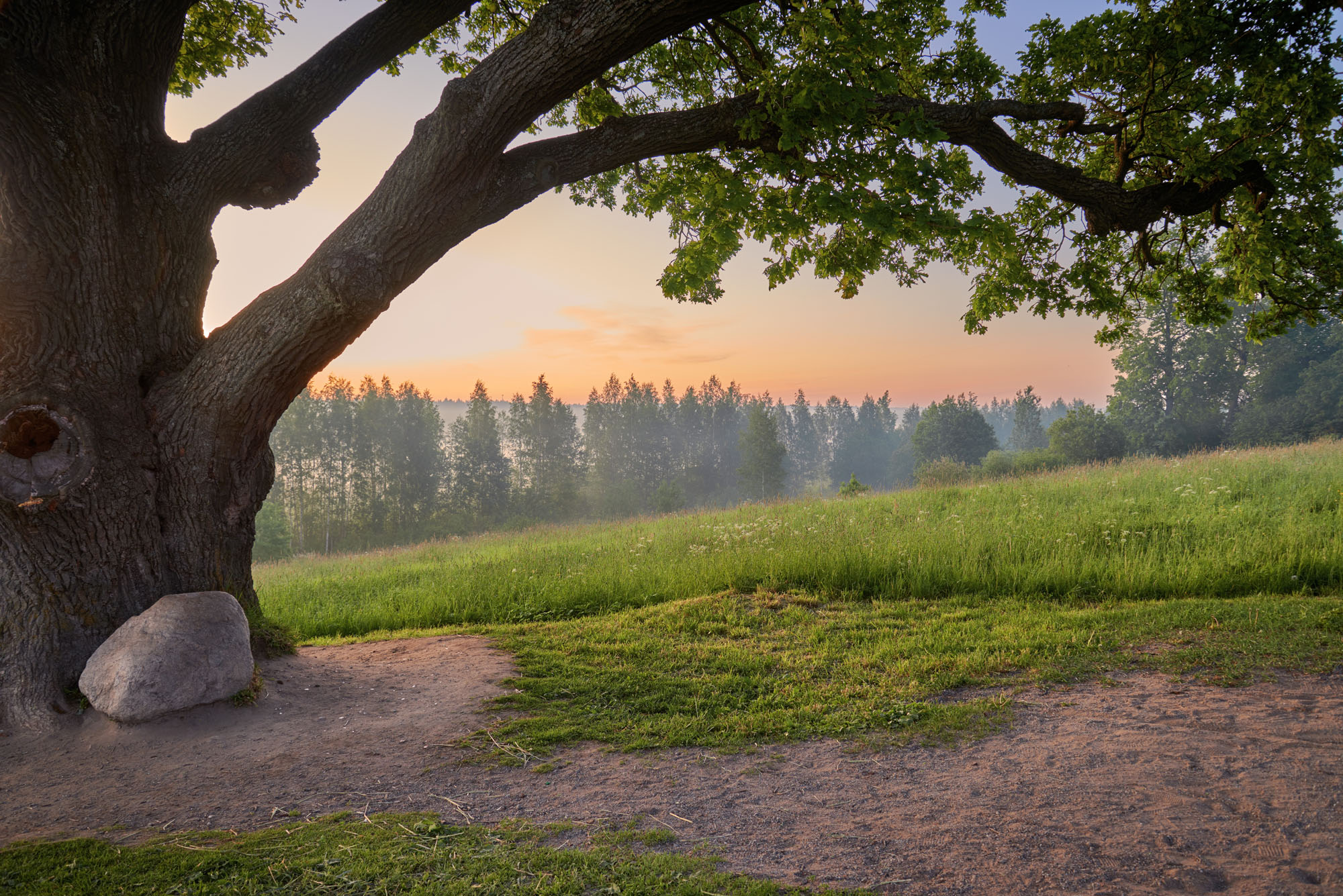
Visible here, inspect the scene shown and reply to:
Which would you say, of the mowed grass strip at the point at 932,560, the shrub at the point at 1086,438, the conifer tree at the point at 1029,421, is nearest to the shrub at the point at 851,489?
the mowed grass strip at the point at 932,560

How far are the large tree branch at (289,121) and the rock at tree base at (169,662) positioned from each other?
3727mm

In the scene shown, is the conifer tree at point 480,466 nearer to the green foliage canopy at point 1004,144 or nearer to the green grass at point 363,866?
the green foliage canopy at point 1004,144

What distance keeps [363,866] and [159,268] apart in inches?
216

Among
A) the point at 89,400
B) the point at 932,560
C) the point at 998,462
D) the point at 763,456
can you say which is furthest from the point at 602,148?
the point at 763,456

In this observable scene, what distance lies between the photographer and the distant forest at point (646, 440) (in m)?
A: 45.5

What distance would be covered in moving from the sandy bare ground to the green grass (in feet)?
0.81

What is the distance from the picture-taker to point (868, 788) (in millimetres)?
3771

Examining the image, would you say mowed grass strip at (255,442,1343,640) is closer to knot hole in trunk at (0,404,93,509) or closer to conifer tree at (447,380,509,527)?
knot hole in trunk at (0,404,93,509)

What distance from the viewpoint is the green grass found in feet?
9.21

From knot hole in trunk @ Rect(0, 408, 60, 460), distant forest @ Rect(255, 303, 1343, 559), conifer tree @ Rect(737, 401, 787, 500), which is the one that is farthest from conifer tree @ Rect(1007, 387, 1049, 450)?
knot hole in trunk @ Rect(0, 408, 60, 460)

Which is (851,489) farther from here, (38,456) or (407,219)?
(38,456)

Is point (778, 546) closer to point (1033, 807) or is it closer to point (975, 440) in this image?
point (1033, 807)

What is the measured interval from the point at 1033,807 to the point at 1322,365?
5655 centimetres

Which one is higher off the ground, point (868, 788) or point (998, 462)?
point (998, 462)
